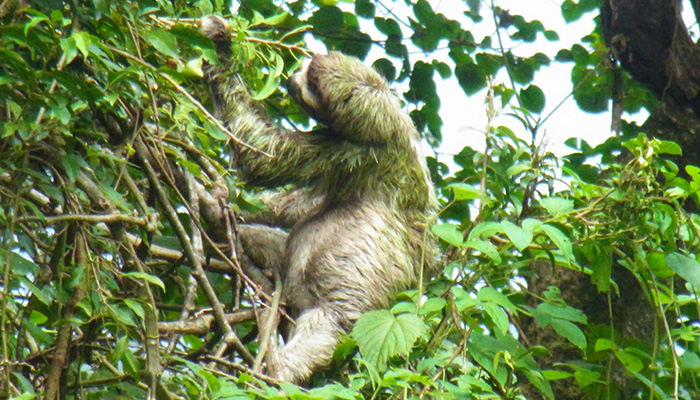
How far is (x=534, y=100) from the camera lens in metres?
6.40

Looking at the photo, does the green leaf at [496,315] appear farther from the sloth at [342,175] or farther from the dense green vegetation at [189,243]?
the sloth at [342,175]

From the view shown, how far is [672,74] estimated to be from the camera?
6184 mm

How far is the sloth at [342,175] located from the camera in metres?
4.91

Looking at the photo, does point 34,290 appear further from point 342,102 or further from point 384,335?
point 342,102

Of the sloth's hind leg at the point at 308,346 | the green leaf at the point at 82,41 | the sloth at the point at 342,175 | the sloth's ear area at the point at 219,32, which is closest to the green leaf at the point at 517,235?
the sloth's hind leg at the point at 308,346

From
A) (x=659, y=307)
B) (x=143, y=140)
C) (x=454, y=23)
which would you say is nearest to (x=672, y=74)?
(x=454, y=23)

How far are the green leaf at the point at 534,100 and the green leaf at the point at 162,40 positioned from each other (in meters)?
3.49

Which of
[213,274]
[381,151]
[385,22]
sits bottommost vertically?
[213,274]

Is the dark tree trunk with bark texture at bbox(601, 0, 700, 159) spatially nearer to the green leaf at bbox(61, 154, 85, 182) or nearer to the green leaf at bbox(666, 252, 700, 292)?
the green leaf at bbox(666, 252, 700, 292)

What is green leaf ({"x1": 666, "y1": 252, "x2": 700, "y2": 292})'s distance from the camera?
11.0 feet

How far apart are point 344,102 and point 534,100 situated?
1.89 m

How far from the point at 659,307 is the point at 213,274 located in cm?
A: 252

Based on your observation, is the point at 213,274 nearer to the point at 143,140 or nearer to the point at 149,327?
the point at 143,140

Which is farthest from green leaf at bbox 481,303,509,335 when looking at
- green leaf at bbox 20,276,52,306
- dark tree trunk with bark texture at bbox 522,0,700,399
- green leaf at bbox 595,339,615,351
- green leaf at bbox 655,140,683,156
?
dark tree trunk with bark texture at bbox 522,0,700,399
